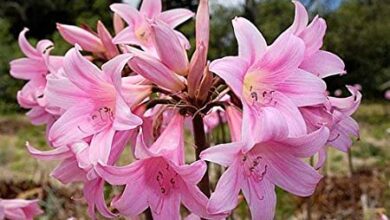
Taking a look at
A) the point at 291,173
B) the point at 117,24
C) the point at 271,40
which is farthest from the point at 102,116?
the point at 271,40

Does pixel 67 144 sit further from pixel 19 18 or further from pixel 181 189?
pixel 19 18

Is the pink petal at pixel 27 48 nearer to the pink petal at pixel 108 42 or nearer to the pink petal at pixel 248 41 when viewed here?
the pink petal at pixel 108 42

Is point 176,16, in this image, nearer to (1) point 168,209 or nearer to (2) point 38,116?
(2) point 38,116

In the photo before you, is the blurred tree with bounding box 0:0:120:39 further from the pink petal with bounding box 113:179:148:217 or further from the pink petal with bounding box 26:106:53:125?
the pink petal with bounding box 113:179:148:217

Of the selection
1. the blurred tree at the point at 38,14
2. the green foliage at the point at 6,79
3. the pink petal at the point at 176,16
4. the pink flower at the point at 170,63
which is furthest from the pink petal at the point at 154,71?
the blurred tree at the point at 38,14

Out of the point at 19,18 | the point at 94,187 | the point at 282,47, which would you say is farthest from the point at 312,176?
the point at 19,18
